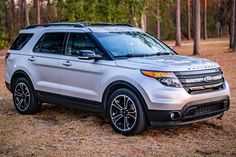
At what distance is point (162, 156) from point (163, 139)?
86 cm

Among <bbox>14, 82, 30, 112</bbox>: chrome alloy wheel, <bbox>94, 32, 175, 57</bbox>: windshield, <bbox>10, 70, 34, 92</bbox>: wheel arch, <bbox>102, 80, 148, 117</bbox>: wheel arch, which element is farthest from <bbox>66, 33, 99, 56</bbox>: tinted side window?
<bbox>14, 82, 30, 112</bbox>: chrome alloy wheel

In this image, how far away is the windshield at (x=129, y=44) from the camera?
23.9ft

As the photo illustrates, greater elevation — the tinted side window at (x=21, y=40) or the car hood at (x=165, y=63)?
the tinted side window at (x=21, y=40)

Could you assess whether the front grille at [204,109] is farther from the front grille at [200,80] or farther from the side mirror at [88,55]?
the side mirror at [88,55]

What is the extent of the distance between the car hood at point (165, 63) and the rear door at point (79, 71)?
57 centimetres

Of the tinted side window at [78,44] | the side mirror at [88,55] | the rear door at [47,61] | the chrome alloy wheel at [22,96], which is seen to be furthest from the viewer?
the chrome alloy wheel at [22,96]

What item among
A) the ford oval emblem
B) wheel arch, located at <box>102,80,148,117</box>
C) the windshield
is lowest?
wheel arch, located at <box>102,80,148,117</box>

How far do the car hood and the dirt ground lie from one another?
107 cm

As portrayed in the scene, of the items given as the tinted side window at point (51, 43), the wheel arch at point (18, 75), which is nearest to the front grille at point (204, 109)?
the tinted side window at point (51, 43)

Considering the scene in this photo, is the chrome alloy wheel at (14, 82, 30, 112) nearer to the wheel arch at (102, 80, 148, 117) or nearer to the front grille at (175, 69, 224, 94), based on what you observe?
the wheel arch at (102, 80, 148, 117)

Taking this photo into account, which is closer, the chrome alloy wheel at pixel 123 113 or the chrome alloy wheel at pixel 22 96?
the chrome alloy wheel at pixel 123 113

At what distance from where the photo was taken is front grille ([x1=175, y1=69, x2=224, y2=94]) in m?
6.36

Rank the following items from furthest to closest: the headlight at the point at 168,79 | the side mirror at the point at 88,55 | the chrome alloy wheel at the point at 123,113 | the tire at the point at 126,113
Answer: the side mirror at the point at 88,55 < the chrome alloy wheel at the point at 123,113 < the tire at the point at 126,113 < the headlight at the point at 168,79

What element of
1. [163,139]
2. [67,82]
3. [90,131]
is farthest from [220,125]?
[67,82]
